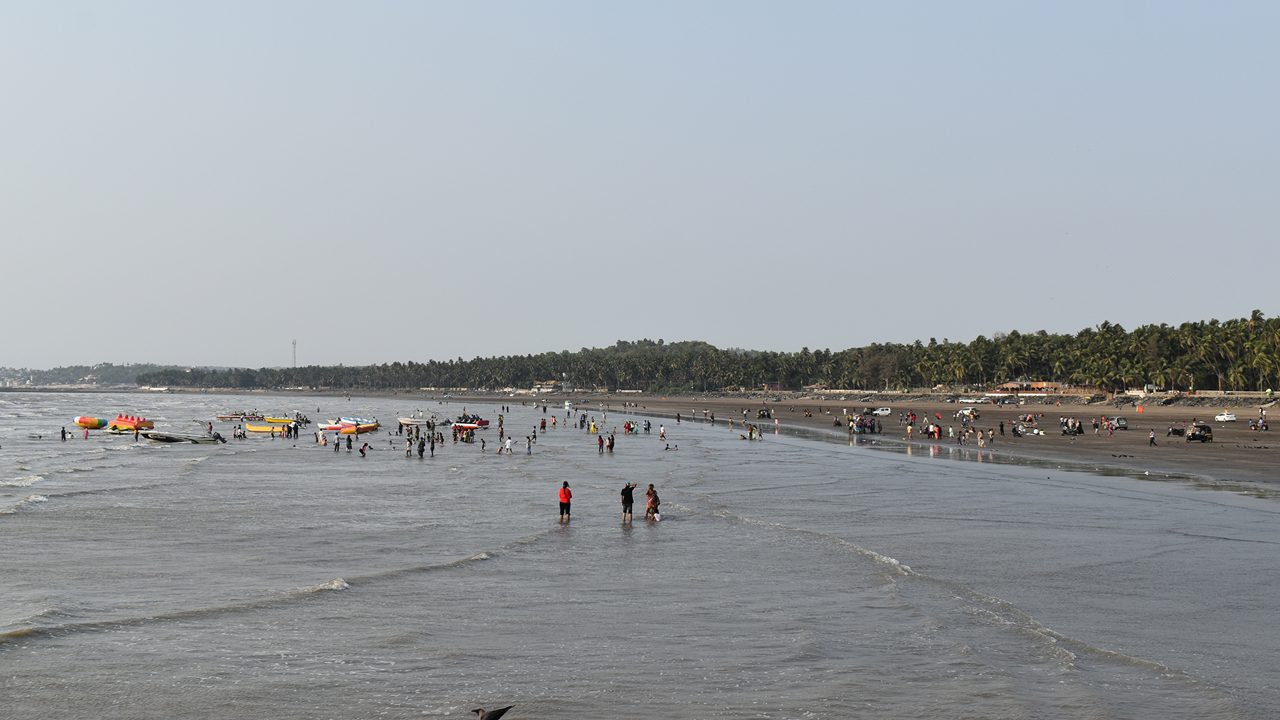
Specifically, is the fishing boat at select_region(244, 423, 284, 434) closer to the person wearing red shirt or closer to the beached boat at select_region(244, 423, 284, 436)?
the beached boat at select_region(244, 423, 284, 436)

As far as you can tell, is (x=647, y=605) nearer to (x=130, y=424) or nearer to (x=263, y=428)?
(x=263, y=428)

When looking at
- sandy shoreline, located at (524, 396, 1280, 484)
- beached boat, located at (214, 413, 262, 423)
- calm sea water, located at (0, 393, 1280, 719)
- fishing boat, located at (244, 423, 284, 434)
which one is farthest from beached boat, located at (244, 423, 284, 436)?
calm sea water, located at (0, 393, 1280, 719)

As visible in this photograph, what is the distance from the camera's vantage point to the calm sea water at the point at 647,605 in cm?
1595

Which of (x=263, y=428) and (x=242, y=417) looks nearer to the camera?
(x=263, y=428)

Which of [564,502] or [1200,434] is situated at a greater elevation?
[1200,434]

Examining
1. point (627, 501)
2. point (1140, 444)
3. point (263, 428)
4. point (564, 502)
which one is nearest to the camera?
point (627, 501)

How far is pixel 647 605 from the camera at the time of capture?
22.3m

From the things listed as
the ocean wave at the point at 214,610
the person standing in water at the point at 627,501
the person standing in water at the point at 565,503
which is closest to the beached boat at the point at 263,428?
the person standing in water at the point at 565,503


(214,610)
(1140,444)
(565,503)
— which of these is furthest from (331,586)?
(1140,444)

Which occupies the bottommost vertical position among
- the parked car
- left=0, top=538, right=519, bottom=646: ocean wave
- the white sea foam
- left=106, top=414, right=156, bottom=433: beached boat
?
left=0, top=538, right=519, bottom=646: ocean wave

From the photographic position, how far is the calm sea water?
1595 cm

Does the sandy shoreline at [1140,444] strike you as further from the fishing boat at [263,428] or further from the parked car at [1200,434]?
the fishing boat at [263,428]

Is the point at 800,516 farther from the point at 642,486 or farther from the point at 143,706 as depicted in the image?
the point at 143,706

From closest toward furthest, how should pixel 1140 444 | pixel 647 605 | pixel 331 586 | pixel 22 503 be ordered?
1. pixel 647 605
2. pixel 331 586
3. pixel 22 503
4. pixel 1140 444
